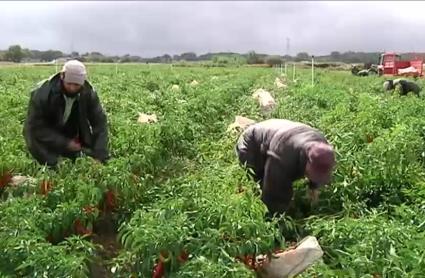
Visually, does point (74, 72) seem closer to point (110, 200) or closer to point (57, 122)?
point (57, 122)

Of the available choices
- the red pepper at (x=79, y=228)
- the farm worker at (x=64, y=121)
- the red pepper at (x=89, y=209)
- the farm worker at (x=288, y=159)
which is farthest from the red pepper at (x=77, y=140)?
the farm worker at (x=288, y=159)

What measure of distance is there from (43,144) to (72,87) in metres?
0.61

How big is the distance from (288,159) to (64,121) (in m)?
2.16

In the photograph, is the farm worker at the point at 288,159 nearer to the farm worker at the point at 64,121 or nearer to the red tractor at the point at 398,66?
the farm worker at the point at 64,121

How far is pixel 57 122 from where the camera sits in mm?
5680

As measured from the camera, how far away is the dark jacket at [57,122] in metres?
5.49

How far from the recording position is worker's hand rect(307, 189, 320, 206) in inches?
194

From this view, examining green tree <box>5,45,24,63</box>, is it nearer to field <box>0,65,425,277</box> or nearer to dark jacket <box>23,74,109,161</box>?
field <box>0,65,425,277</box>

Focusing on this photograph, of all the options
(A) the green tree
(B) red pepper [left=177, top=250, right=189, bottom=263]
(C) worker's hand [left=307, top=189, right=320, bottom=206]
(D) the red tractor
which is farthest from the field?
(A) the green tree

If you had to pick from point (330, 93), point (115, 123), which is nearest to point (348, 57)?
point (330, 93)

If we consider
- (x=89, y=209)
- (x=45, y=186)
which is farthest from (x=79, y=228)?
(x=45, y=186)

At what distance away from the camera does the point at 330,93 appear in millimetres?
13102

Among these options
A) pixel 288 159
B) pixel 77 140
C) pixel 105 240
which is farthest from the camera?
pixel 77 140

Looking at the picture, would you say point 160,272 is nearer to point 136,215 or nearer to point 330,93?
point 136,215
